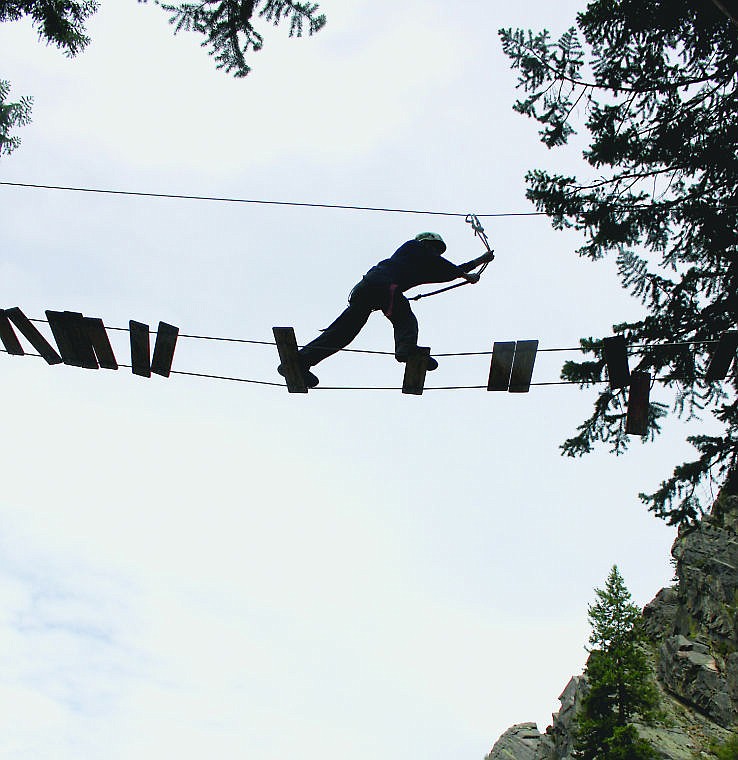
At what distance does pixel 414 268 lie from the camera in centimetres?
830

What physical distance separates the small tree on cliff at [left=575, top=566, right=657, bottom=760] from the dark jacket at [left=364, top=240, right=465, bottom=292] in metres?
22.7

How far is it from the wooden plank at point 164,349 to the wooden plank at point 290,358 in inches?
41.3

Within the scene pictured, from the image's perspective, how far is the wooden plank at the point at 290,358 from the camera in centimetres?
723

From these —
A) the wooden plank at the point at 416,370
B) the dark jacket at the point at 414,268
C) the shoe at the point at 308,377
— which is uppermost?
the dark jacket at the point at 414,268

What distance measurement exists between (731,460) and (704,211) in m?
3.13

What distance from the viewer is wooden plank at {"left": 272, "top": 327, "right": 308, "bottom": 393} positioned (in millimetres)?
7226

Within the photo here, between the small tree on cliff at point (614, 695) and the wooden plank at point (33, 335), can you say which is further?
the small tree on cliff at point (614, 695)

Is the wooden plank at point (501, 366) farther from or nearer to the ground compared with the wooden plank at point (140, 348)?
nearer to the ground

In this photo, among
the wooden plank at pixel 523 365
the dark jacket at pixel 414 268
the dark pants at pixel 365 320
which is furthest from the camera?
the dark jacket at pixel 414 268

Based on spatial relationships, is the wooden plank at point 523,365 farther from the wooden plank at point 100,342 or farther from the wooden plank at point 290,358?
the wooden plank at point 100,342

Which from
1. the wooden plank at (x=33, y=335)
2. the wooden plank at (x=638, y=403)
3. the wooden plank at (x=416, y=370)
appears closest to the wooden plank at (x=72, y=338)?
the wooden plank at (x=33, y=335)

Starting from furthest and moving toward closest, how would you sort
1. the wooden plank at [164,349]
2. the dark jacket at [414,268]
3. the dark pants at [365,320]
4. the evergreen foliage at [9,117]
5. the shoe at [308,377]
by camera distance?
the evergreen foliage at [9,117] → the dark jacket at [414,268] → the dark pants at [365,320] → the shoe at [308,377] → the wooden plank at [164,349]

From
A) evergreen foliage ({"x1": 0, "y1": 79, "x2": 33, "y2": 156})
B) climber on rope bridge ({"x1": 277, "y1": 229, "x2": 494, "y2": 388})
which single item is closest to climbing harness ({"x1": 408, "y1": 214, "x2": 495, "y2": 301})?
climber on rope bridge ({"x1": 277, "y1": 229, "x2": 494, "y2": 388})

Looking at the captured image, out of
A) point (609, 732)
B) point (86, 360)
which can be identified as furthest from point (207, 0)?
point (609, 732)
